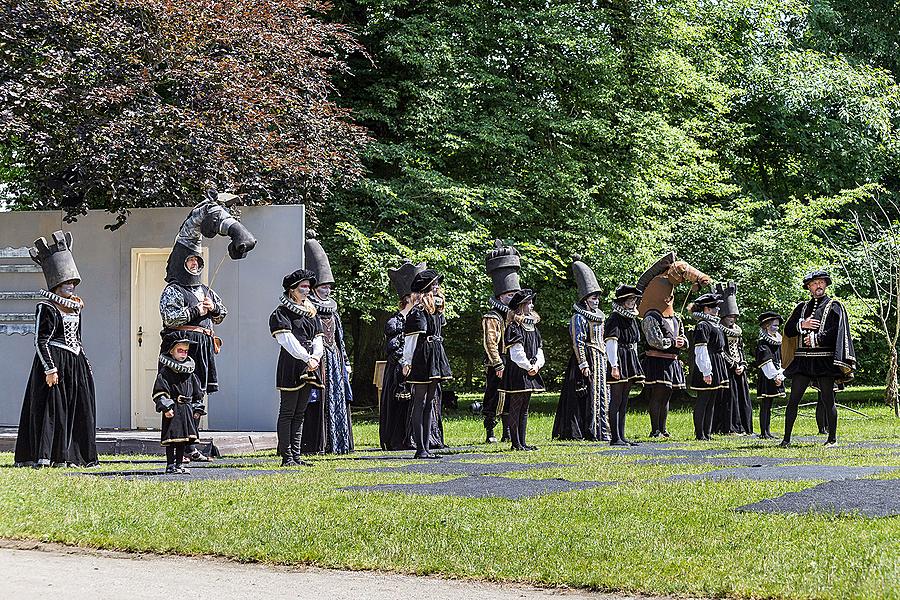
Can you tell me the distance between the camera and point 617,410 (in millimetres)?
15961

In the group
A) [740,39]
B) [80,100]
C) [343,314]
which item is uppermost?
[740,39]

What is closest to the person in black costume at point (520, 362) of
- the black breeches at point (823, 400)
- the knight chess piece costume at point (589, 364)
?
the knight chess piece costume at point (589, 364)

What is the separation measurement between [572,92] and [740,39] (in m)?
5.91

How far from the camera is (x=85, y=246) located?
1711 cm

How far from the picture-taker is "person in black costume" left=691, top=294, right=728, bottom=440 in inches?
690

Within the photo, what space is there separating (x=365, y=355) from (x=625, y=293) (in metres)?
10.8

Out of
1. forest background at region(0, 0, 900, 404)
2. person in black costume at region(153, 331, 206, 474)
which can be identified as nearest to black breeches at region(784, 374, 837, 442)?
person in black costume at region(153, 331, 206, 474)

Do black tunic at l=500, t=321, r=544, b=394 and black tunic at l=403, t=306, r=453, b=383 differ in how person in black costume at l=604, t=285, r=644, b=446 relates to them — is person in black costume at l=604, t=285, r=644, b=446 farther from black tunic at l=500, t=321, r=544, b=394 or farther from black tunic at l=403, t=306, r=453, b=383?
black tunic at l=403, t=306, r=453, b=383

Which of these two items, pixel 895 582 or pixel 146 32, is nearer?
pixel 895 582

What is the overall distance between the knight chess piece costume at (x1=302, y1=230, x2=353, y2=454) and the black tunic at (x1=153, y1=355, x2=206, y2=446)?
2.91m

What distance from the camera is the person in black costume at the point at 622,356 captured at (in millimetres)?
15914

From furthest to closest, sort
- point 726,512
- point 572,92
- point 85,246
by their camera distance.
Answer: point 572,92
point 85,246
point 726,512

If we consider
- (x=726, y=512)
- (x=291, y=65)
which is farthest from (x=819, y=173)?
(x=726, y=512)

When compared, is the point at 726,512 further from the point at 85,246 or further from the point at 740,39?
the point at 740,39
